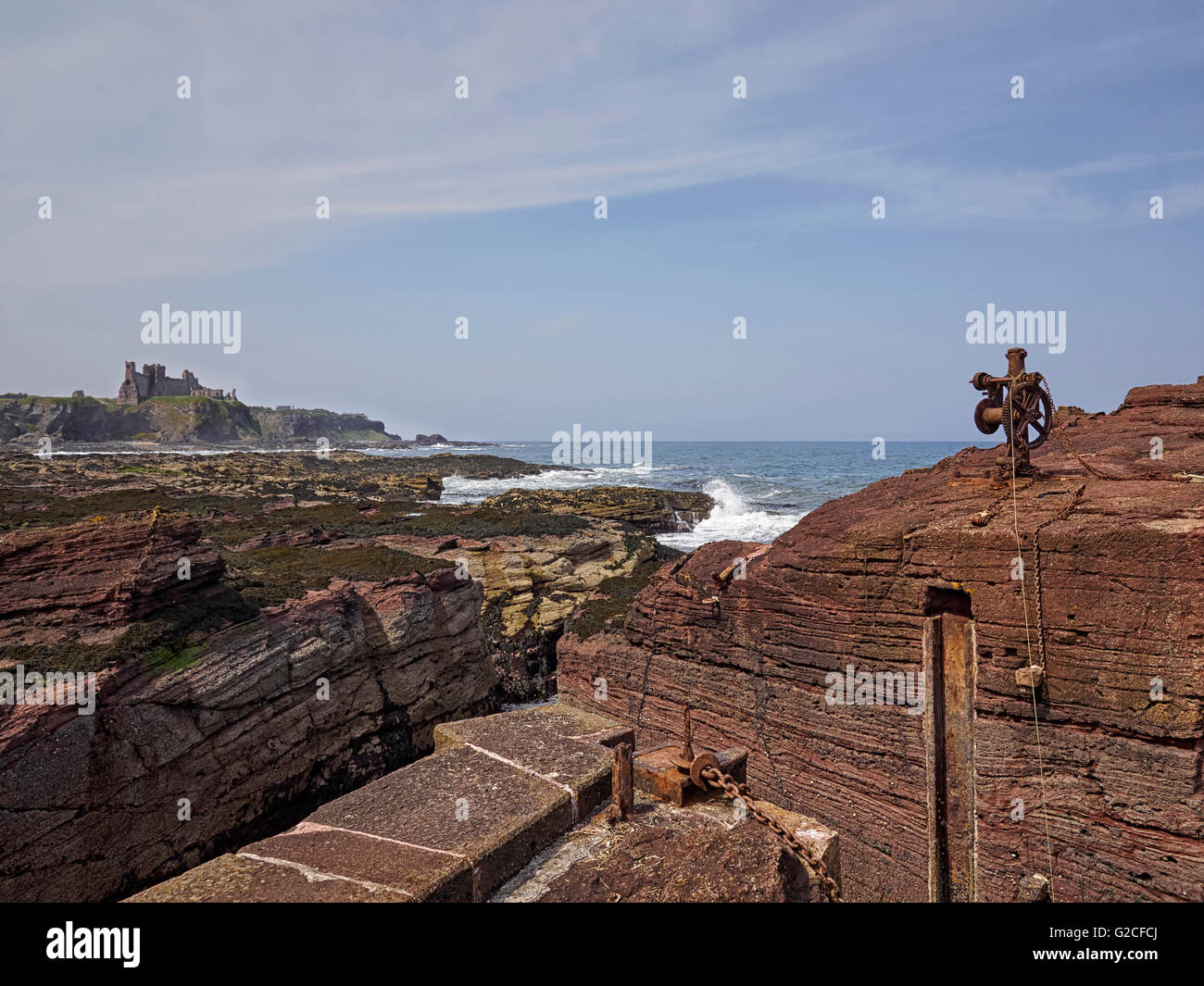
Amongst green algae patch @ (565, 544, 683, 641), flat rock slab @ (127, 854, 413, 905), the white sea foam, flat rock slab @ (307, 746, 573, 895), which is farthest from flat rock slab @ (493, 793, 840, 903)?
the white sea foam

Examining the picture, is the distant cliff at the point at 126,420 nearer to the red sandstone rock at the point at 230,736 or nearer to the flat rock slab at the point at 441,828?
the red sandstone rock at the point at 230,736

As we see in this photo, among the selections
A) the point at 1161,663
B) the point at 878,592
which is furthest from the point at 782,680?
the point at 1161,663

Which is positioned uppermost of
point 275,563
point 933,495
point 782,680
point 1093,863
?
point 933,495

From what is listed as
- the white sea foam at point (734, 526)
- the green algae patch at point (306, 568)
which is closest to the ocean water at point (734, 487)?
the white sea foam at point (734, 526)

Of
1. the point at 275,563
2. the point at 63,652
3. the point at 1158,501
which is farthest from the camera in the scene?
the point at 275,563

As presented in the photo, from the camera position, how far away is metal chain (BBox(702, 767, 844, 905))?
12.7 feet

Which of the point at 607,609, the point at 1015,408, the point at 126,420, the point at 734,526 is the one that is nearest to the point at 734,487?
the point at 734,526

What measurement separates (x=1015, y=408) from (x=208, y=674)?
45.4 feet

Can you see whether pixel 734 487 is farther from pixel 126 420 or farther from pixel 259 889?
pixel 126 420

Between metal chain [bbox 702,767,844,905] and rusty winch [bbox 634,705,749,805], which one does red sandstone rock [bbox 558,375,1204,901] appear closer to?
rusty winch [bbox 634,705,749,805]

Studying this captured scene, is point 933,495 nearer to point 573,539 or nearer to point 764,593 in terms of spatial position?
point 764,593
